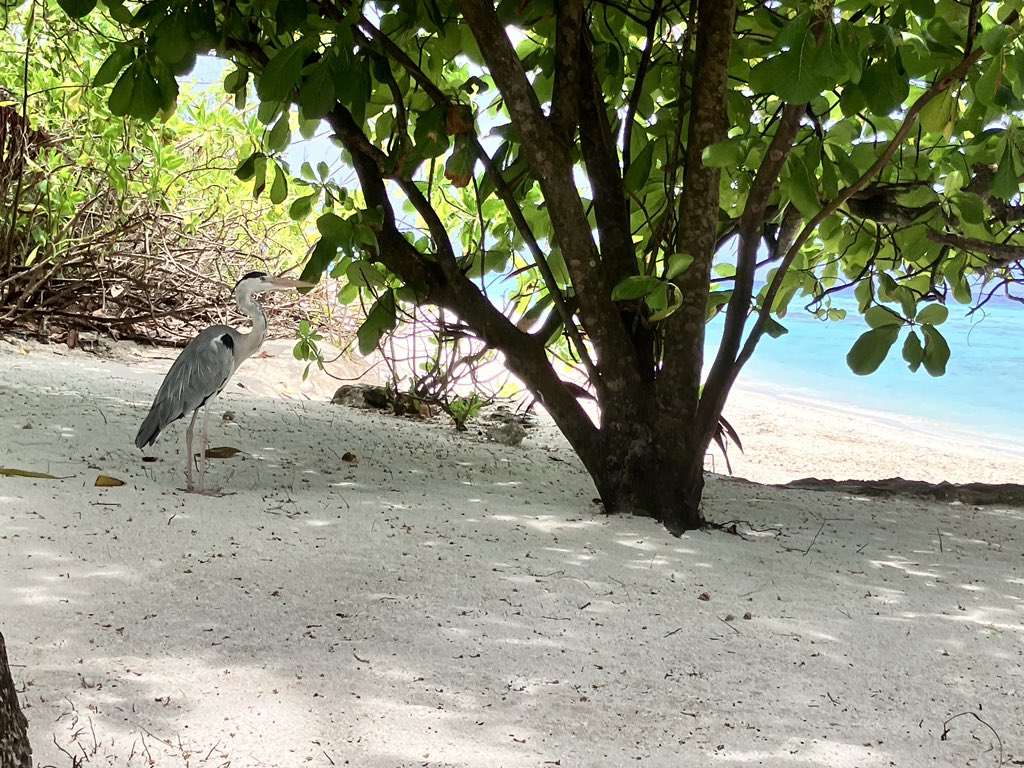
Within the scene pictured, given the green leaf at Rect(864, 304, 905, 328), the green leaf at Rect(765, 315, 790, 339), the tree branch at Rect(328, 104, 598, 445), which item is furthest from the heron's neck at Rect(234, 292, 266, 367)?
the green leaf at Rect(864, 304, 905, 328)

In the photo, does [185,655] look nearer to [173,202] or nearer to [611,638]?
[611,638]

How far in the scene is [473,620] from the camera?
2475 millimetres

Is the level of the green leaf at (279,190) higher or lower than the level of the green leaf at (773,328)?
higher

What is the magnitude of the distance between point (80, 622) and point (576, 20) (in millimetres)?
2403

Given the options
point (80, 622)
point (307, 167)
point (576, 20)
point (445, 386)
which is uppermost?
point (576, 20)

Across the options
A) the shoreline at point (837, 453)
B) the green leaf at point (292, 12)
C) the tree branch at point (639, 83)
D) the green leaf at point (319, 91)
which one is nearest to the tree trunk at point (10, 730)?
the green leaf at point (319, 91)

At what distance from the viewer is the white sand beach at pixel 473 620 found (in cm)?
192

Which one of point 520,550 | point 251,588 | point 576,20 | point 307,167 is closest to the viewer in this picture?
point 251,588

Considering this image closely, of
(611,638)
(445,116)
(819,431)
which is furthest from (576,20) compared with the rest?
(819,431)

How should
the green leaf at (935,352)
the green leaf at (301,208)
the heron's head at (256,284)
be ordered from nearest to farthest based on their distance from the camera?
the green leaf at (935,352) → the green leaf at (301,208) → the heron's head at (256,284)

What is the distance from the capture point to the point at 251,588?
8.45 ft

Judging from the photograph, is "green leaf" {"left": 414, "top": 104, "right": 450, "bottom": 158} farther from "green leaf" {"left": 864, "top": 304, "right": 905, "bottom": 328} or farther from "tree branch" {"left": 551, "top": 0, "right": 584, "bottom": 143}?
"green leaf" {"left": 864, "top": 304, "right": 905, "bottom": 328}

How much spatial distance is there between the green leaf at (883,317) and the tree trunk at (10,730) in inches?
103

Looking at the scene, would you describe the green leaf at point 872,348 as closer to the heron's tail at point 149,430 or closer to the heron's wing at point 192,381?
the heron's wing at point 192,381
